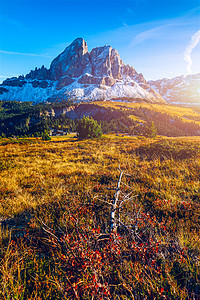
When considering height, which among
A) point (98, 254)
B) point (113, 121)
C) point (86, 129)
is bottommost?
point (98, 254)

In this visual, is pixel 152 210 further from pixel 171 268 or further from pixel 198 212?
pixel 171 268

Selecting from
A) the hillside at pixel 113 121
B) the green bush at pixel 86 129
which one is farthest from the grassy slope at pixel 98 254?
the hillside at pixel 113 121

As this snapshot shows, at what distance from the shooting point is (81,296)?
1.89 metres

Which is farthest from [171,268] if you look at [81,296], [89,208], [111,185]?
[111,185]

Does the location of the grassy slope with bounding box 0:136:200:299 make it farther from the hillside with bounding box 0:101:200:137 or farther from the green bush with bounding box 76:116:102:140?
the hillside with bounding box 0:101:200:137

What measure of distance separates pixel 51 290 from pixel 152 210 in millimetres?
3200

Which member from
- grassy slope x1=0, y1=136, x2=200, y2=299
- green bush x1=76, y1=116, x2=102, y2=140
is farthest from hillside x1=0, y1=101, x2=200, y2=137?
grassy slope x1=0, y1=136, x2=200, y2=299

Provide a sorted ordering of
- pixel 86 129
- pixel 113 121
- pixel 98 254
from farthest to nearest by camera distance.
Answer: pixel 113 121
pixel 86 129
pixel 98 254

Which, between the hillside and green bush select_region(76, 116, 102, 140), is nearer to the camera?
green bush select_region(76, 116, 102, 140)

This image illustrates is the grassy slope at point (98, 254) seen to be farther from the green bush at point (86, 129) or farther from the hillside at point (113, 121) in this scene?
the hillside at point (113, 121)

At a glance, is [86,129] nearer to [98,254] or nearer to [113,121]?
[98,254]

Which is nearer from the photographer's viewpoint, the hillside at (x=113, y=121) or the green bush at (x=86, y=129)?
the green bush at (x=86, y=129)

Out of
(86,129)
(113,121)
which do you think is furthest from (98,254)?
(113,121)

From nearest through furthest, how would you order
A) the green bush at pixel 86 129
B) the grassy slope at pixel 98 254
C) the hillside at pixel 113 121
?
1. the grassy slope at pixel 98 254
2. the green bush at pixel 86 129
3. the hillside at pixel 113 121
